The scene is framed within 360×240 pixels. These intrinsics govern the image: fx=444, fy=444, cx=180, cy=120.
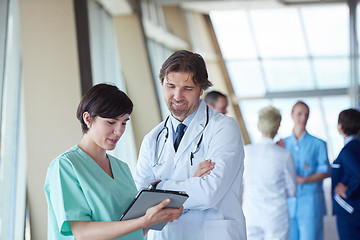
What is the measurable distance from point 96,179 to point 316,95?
5.44 m

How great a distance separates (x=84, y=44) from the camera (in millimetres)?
3371

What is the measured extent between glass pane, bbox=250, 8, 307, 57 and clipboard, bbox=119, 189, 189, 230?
5.57 m

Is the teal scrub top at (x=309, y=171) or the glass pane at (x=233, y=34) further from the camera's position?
the glass pane at (x=233, y=34)

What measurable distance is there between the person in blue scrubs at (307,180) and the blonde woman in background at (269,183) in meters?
0.53

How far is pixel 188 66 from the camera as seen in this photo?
190 centimetres

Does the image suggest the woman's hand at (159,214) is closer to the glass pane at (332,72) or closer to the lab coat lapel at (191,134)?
the lab coat lapel at (191,134)

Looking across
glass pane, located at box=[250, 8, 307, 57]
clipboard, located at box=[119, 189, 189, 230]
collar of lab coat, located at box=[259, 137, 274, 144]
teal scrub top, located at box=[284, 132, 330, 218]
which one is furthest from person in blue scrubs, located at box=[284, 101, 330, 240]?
glass pane, located at box=[250, 8, 307, 57]

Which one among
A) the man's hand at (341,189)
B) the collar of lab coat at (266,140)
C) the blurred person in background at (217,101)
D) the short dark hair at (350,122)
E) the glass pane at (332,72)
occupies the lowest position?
the man's hand at (341,189)

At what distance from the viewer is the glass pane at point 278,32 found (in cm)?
668

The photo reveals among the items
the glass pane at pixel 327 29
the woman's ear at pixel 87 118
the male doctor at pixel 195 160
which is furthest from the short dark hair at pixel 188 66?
the glass pane at pixel 327 29

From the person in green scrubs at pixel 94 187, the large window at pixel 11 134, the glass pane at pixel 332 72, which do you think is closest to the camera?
the person in green scrubs at pixel 94 187

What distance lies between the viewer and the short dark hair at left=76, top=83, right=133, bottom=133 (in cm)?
152

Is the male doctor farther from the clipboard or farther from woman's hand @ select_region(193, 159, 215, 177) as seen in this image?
the clipboard

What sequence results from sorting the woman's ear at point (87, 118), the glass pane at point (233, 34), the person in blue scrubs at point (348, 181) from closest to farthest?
the woman's ear at point (87, 118), the person in blue scrubs at point (348, 181), the glass pane at point (233, 34)
